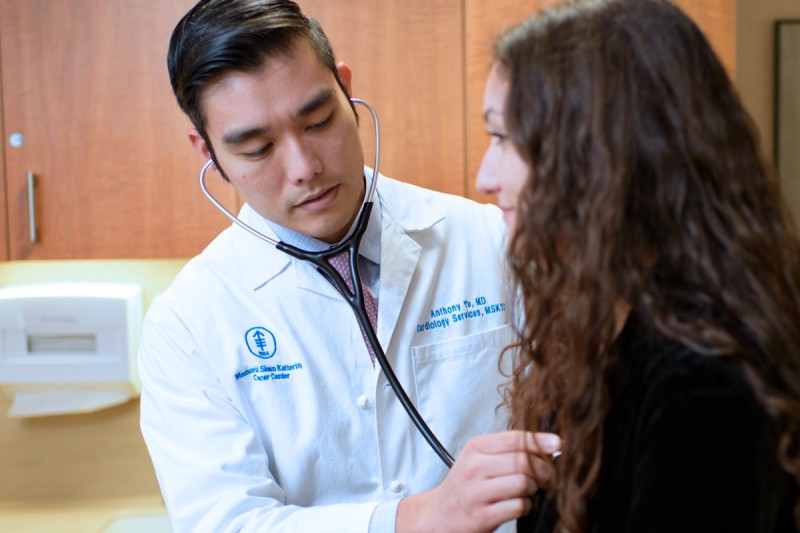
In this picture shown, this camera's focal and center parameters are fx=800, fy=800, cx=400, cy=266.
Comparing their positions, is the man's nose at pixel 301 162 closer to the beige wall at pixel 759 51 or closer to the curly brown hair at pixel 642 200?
the curly brown hair at pixel 642 200

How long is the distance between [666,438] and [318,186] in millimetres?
609

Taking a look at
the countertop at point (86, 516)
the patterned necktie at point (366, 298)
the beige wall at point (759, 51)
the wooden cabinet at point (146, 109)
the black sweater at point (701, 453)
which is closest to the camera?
the black sweater at point (701, 453)

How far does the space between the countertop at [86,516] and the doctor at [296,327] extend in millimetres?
852

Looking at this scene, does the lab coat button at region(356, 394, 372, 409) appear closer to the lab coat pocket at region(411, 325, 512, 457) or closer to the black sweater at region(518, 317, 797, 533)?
the lab coat pocket at region(411, 325, 512, 457)

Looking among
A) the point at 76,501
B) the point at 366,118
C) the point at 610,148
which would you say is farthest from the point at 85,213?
the point at 610,148

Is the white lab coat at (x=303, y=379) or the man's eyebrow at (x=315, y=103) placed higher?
the man's eyebrow at (x=315, y=103)

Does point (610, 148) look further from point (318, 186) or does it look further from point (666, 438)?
point (318, 186)

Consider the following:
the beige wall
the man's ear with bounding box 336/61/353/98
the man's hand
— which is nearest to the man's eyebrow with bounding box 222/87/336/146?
the man's ear with bounding box 336/61/353/98

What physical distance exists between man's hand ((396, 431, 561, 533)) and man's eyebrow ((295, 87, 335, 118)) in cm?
48

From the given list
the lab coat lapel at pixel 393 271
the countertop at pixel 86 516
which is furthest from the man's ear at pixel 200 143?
the countertop at pixel 86 516

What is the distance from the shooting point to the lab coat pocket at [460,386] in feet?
3.76

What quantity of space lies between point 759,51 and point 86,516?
207 cm

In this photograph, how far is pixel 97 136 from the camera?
169 cm

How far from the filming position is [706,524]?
0.56 m
